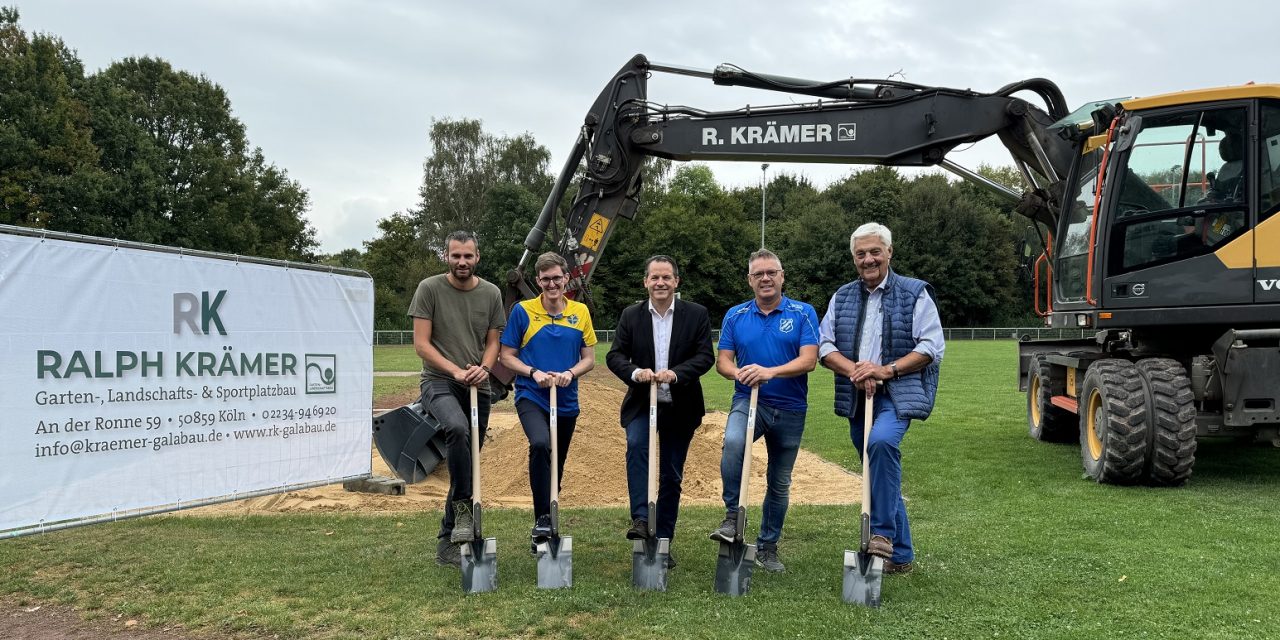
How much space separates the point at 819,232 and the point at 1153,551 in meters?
51.9

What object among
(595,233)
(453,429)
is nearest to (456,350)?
(453,429)

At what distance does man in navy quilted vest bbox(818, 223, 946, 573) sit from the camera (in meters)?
4.52

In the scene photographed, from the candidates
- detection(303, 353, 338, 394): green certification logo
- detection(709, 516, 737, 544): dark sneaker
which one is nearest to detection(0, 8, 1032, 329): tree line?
detection(303, 353, 338, 394): green certification logo

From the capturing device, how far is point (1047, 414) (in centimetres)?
1054

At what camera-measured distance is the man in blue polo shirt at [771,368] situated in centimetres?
477

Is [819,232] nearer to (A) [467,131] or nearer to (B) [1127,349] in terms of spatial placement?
(A) [467,131]

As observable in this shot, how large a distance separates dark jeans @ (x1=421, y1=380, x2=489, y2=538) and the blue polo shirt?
162cm

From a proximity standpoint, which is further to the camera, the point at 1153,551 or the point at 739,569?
the point at 1153,551

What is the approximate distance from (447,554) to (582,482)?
311cm

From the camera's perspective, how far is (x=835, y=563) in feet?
16.9

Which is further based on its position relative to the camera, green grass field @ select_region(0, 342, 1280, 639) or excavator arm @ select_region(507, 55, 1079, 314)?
excavator arm @ select_region(507, 55, 1079, 314)

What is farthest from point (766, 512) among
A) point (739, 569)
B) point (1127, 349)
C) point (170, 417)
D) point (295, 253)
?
point (295, 253)

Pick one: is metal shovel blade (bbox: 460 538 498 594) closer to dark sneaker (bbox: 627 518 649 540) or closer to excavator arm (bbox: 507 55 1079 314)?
dark sneaker (bbox: 627 518 649 540)

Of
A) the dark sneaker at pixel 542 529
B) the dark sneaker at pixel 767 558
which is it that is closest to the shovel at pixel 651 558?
the dark sneaker at pixel 542 529
